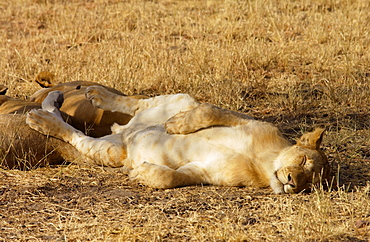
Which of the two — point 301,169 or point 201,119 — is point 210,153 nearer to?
point 201,119

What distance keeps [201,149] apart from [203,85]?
2.72 m

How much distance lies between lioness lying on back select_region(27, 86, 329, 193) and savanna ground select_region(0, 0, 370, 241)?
12 centimetres

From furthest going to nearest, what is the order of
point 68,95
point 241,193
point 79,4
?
point 79,4, point 68,95, point 241,193

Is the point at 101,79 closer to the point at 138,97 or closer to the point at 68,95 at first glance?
the point at 68,95

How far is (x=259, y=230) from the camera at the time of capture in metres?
3.04

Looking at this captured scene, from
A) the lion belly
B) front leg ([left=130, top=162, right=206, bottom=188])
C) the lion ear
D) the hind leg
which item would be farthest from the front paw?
the lion ear

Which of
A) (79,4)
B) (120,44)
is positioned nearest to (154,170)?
(120,44)

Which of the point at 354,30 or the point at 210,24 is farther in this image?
the point at 210,24

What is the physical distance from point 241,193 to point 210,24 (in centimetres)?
632

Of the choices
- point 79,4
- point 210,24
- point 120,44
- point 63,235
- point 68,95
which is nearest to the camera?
point 63,235

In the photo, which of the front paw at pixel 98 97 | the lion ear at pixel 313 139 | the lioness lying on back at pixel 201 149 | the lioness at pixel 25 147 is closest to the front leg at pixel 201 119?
the lioness lying on back at pixel 201 149

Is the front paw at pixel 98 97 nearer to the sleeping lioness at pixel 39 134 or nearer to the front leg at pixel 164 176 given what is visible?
the sleeping lioness at pixel 39 134

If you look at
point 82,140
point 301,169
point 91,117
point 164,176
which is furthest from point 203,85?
point 301,169

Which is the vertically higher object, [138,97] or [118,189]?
[138,97]
